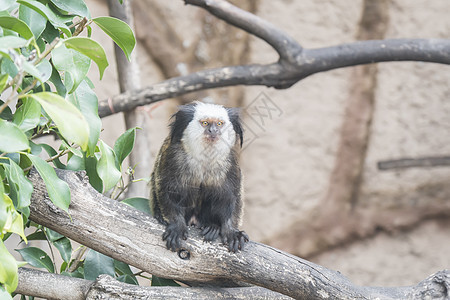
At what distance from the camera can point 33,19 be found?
1725 millimetres

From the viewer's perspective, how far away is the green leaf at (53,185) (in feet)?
5.45

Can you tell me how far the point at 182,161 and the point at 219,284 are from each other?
0.64 metres

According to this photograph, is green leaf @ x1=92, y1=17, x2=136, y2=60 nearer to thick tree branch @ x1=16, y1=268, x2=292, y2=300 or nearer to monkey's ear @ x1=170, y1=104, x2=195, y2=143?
thick tree branch @ x1=16, y1=268, x2=292, y2=300

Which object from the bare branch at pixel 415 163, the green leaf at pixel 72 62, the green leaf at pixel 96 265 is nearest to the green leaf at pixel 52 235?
the green leaf at pixel 96 265

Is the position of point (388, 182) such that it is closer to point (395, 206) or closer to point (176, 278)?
point (395, 206)

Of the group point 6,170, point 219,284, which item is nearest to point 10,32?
point 6,170

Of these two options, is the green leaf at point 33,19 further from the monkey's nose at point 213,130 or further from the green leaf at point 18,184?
the monkey's nose at point 213,130

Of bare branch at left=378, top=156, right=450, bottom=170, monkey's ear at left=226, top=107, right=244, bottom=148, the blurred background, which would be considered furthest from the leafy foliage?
bare branch at left=378, top=156, right=450, bottom=170

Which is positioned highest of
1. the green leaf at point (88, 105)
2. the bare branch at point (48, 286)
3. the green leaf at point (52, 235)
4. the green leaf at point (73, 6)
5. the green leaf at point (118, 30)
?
the green leaf at point (73, 6)

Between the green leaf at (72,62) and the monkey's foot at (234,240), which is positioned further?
the monkey's foot at (234,240)

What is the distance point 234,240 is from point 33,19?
1131 millimetres

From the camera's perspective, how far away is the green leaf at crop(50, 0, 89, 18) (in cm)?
183

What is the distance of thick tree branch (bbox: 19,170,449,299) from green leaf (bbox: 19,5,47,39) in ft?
1.79

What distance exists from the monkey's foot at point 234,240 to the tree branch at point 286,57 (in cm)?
110
